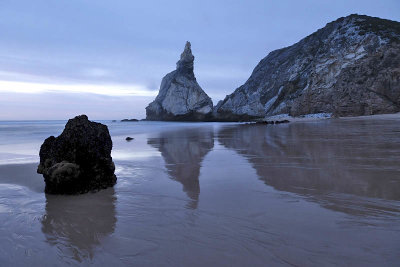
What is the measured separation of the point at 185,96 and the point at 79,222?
77.0m

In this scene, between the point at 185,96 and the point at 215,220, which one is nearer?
the point at 215,220

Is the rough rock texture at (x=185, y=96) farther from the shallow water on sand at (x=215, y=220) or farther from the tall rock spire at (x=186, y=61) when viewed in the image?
the shallow water on sand at (x=215, y=220)

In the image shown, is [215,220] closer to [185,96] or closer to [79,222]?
[79,222]

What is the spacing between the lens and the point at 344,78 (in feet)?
155

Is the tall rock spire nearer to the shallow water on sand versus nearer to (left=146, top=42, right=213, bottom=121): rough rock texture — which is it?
(left=146, top=42, right=213, bottom=121): rough rock texture

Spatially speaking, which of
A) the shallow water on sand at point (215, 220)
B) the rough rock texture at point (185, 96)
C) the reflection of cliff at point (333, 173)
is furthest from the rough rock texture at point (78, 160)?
the rough rock texture at point (185, 96)

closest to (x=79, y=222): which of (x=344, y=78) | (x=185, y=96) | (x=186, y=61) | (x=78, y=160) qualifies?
(x=78, y=160)

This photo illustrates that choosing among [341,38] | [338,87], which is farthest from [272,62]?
[338,87]

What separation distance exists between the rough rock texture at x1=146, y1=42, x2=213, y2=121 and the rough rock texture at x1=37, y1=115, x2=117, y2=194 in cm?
7233

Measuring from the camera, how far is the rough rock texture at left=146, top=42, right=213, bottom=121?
78625 millimetres

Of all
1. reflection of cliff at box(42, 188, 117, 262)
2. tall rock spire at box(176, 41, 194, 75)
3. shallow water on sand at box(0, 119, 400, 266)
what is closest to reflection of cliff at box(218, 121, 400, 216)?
shallow water on sand at box(0, 119, 400, 266)

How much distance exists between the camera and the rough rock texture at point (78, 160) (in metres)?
4.77

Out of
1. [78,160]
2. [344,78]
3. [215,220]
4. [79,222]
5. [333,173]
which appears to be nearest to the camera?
[215,220]

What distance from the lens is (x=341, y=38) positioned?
57.5 metres
